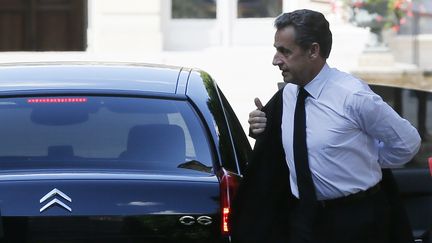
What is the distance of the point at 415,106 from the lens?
696 cm

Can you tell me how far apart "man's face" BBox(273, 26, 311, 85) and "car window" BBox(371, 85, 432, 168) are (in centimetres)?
189

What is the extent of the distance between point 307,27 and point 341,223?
724 mm

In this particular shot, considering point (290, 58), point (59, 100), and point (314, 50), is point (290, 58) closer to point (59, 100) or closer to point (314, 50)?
point (314, 50)

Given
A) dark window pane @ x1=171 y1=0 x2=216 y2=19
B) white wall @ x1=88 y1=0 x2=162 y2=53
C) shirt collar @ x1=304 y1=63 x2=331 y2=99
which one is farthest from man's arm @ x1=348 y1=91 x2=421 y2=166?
dark window pane @ x1=171 y1=0 x2=216 y2=19

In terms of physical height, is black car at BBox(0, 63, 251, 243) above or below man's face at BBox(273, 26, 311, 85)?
below

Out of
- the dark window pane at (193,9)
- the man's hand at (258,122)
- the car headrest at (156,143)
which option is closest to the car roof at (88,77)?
the car headrest at (156,143)

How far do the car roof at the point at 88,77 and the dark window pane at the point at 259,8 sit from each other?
1031cm

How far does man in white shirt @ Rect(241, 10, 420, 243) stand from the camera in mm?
4160

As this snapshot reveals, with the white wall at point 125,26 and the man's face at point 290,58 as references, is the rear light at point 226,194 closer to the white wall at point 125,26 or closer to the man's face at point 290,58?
the man's face at point 290,58

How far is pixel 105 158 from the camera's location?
477 cm

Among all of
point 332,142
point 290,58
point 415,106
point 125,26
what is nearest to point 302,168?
point 332,142

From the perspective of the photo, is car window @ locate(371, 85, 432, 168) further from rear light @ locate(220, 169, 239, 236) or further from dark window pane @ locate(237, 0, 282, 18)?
dark window pane @ locate(237, 0, 282, 18)

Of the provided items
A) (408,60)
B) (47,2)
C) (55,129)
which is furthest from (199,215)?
(408,60)

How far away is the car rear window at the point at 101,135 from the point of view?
4730mm
